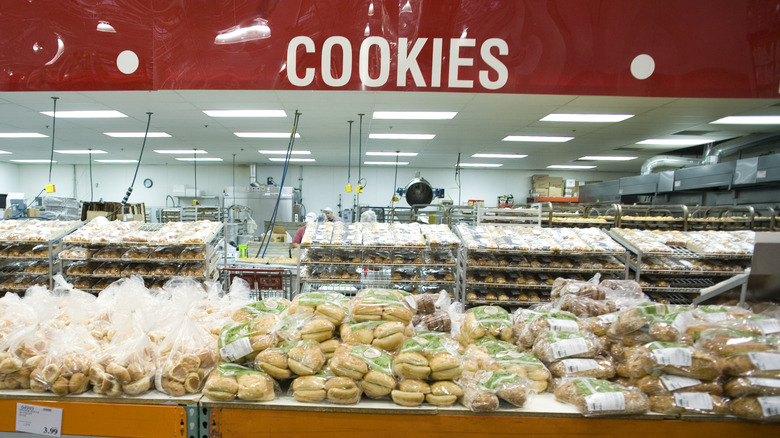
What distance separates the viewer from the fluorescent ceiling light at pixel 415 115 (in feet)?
21.6

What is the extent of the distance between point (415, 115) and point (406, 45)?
5.56m

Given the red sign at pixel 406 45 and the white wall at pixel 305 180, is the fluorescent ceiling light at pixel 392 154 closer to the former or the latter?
the white wall at pixel 305 180

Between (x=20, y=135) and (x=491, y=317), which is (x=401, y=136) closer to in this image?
(x=491, y=317)

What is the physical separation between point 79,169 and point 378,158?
39.3ft

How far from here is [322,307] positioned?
1.39m

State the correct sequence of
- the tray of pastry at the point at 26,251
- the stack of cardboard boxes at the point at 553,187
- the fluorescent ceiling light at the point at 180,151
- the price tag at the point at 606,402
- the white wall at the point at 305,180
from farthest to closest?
1. the white wall at the point at 305,180
2. the fluorescent ceiling light at the point at 180,151
3. the stack of cardboard boxes at the point at 553,187
4. the tray of pastry at the point at 26,251
5. the price tag at the point at 606,402

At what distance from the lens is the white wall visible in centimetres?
1393

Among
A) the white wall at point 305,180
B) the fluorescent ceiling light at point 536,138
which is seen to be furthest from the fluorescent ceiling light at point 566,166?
the fluorescent ceiling light at point 536,138

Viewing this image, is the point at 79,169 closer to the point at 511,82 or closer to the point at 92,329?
the point at 92,329

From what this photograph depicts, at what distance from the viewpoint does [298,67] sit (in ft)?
4.66

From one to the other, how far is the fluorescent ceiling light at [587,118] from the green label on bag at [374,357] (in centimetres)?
652

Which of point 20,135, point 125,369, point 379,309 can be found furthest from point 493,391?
point 20,135

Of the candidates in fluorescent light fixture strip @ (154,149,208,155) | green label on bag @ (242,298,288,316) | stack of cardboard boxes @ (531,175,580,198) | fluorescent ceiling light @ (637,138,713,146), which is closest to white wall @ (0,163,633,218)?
stack of cardboard boxes @ (531,175,580,198)

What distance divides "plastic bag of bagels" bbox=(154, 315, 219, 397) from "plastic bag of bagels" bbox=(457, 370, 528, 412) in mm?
898
